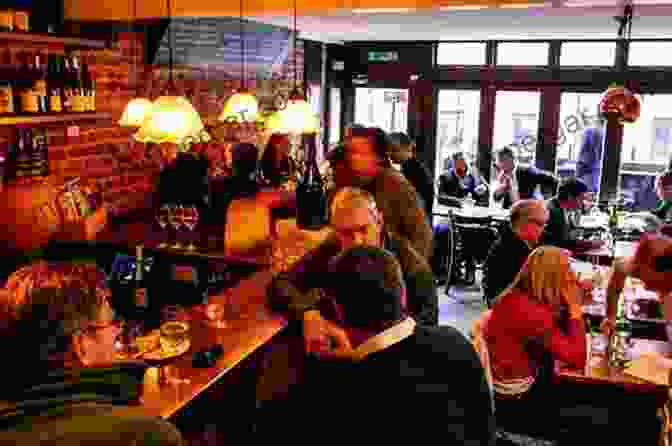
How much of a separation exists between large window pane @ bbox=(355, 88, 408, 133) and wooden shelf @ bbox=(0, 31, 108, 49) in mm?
5329

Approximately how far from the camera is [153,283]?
2.83 metres

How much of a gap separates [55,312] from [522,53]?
7.82m

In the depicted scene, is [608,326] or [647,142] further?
[647,142]

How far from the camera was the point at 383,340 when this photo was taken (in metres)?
1.35

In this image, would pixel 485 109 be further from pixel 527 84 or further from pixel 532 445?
pixel 532 445

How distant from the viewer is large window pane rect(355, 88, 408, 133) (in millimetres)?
8930

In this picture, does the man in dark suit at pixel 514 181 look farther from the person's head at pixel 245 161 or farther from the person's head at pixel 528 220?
the person's head at pixel 245 161

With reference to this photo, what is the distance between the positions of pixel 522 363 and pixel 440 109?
614 cm

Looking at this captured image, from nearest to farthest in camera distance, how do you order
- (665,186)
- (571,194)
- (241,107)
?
(241,107), (571,194), (665,186)

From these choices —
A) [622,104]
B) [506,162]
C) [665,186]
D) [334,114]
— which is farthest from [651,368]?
[334,114]

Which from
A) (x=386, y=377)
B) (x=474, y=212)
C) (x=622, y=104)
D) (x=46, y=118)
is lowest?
(x=474, y=212)

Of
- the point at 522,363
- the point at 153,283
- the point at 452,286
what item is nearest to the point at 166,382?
the point at 153,283

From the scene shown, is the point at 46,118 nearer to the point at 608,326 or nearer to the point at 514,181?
the point at 608,326

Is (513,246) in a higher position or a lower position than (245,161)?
lower
